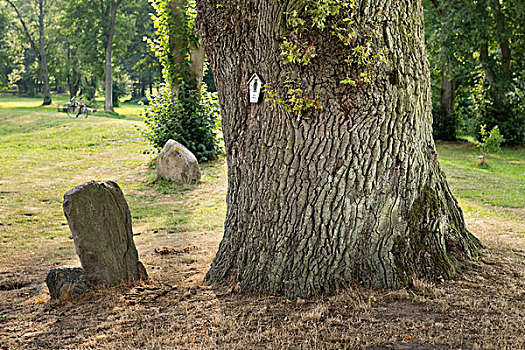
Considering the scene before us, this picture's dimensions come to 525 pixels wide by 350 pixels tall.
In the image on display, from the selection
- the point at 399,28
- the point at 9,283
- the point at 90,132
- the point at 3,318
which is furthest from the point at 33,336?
the point at 90,132

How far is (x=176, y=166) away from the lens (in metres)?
11.3

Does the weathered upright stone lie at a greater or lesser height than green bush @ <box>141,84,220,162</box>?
lesser

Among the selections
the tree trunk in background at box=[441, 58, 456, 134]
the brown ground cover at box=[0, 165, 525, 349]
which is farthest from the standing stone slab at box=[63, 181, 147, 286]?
the tree trunk in background at box=[441, 58, 456, 134]

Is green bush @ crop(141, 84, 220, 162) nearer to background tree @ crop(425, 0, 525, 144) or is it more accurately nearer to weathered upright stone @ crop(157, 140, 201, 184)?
weathered upright stone @ crop(157, 140, 201, 184)

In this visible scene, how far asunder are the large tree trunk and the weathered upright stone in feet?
23.6

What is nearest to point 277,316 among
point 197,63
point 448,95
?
point 197,63

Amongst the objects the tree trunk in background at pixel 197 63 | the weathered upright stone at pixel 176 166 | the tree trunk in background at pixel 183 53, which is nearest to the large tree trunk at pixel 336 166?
the weathered upright stone at pixel 176 166

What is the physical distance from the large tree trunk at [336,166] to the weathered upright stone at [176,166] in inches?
283

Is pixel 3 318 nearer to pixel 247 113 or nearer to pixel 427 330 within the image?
pixel 247 113

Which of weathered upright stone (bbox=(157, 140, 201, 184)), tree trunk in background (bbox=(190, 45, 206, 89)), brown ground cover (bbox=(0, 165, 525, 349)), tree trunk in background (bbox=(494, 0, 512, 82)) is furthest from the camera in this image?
tree trunk in background (bbox=(494, 0, 512, 82))

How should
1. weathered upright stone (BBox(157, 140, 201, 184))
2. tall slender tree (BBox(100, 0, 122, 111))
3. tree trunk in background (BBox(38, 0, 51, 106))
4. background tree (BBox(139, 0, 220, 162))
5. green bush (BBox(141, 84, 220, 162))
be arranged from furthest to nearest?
tree trunk in background (BBox(38, 0, 51, 106)) → tall slender tree (BBox(100, 0, 122, 111)) → green bush (BBox(141, 84, 220, 162)) → background tree (BBox(139, 0, 220, 162)) → weathered upright stone (BBox(157, 140, 201, 184))

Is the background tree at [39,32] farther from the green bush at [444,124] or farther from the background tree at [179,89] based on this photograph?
the green bush at [444,124]

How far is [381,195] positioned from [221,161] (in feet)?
34.1

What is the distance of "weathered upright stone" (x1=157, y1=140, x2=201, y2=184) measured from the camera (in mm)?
11242
